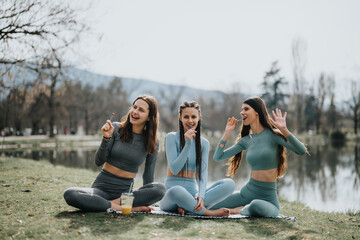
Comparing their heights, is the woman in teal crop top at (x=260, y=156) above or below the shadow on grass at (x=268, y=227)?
above

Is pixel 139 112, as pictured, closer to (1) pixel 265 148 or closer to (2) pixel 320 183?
(1) pixel 265 148

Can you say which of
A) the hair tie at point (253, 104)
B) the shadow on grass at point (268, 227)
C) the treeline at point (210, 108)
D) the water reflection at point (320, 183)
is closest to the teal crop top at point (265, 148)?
the hair tie at point (253, 104)

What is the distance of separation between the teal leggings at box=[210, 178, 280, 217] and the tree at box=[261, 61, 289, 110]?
37.6m

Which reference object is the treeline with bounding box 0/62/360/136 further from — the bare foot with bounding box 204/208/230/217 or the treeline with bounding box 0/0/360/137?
the bare foot with bounding box 204/208/230/217

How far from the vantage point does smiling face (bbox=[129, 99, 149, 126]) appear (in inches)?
175

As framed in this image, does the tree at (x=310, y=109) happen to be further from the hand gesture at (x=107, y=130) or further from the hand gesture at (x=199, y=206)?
the hand gesture at (x=107, y=130)

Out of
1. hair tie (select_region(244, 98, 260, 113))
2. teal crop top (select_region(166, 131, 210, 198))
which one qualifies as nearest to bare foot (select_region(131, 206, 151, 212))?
teal crop top (select_region(166, 131, 210, 198))

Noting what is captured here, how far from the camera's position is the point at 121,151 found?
434 cm

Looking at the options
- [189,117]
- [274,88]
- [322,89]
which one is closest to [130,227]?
[189,117]

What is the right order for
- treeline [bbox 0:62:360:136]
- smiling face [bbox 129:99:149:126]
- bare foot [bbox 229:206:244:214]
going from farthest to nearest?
treeline [bbox 0:62:360:136], bare foot [bbox 229:206:244:214], smiling face [bbox 129:99:149:126]

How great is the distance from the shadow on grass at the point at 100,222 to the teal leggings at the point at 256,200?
143 cm

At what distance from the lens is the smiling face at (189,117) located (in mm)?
4582

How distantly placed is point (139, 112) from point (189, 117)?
2.37 ft

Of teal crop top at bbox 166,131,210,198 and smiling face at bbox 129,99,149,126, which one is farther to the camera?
smiling face at bbox 129,99,149,126
